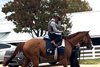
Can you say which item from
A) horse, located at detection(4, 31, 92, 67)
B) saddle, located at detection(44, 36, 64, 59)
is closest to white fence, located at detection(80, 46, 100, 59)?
horse, located at detection(4, 31, 92, 67)

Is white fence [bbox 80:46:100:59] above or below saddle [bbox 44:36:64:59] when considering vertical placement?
below

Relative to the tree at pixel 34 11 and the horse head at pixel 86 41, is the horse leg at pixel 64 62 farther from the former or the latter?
the tree at pixel 34 11

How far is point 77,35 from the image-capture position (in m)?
16.0

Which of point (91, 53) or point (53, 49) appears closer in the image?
point (53, 49)

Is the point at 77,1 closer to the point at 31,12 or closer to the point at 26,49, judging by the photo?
the point at 31,12

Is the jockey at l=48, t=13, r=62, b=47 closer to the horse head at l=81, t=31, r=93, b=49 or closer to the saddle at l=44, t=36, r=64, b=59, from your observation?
the saddle at l=44, t=36, r=64, b=59

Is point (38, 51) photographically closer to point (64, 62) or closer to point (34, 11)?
point (64, 62)

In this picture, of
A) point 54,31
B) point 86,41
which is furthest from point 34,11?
point 54,31

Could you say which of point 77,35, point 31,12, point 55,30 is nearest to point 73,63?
point 77,35

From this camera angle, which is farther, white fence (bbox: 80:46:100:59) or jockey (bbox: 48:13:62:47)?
white fence (bbox: 80:46:100:59)

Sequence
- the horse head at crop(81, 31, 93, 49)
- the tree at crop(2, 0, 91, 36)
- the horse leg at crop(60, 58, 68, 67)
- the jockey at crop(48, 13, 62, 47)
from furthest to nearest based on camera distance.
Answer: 1. the tree at crop(2, 0, 91, 36)
2. the horse head at crop(81, 31, 93, 49)
3. the jockey at crop(48, 13, 62, 47)
4. the horse leg at crop(60, 58, 68, 67)

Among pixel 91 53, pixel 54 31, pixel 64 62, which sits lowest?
pixel 91 53

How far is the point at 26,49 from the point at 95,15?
32.1 meters

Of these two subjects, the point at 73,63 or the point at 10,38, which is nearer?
the point at 73,63
